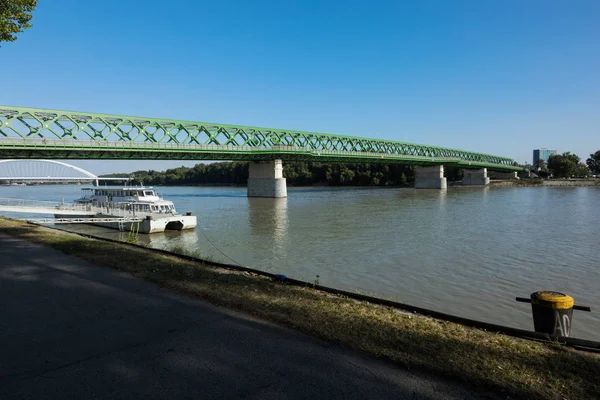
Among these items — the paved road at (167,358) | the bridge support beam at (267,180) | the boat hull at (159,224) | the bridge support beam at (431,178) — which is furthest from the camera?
the bridge support beam at (431,178)

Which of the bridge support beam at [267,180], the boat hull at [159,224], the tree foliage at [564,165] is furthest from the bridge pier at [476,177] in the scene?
the boat hull at [159,224]

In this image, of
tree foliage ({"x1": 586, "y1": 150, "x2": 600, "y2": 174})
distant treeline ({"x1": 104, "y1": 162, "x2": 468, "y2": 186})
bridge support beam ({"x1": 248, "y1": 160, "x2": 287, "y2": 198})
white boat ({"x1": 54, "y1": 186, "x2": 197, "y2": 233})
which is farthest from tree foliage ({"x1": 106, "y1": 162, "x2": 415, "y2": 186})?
white boat ({"x1": 54, "y1": 186, "x2": 197, "y2": 233})

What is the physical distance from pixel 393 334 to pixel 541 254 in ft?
61.2

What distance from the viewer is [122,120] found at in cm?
7712

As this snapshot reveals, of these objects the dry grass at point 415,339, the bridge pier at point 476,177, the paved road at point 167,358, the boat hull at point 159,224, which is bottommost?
→ the boat hull at point 159,224

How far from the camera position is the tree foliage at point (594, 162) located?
159 meters

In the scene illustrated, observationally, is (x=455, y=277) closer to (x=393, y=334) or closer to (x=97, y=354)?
(x=393, y=334)

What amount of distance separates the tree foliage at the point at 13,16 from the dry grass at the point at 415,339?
14114 millimetres

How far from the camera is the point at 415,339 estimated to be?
5.93 metres

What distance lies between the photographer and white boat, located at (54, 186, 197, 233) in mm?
33062

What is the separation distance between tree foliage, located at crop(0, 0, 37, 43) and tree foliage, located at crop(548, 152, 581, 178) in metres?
193

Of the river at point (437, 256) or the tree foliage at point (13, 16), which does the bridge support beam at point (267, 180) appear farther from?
the tree foliage at point (13, 16)

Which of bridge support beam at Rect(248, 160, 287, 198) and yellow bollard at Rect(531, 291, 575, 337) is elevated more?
bridge support beam at Rect(248, 160, 287, 198)

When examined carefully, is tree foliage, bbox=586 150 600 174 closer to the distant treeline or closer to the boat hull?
the distant treeline
